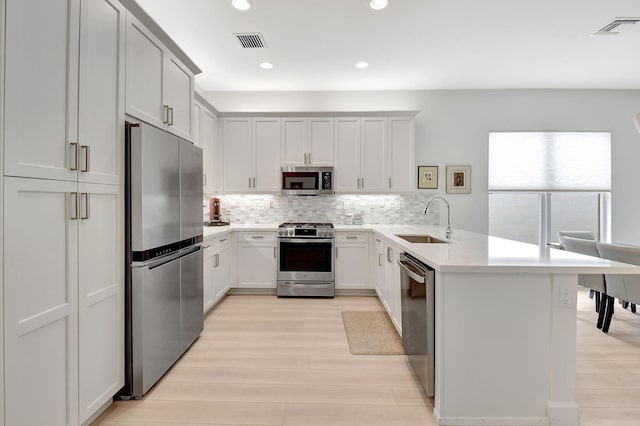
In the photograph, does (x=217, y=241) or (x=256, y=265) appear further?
(x=256, y=265)

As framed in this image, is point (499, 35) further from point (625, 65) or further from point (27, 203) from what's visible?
point (27, 203)

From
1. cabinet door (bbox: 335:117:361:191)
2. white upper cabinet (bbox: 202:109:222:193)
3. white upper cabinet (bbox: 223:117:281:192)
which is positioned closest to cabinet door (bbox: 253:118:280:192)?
white upper cabinet (bbox: 223:117:281:192)

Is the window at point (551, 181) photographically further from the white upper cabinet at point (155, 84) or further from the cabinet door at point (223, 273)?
the white upper cabinet at point (155, 84)

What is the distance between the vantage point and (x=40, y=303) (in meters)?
1.42

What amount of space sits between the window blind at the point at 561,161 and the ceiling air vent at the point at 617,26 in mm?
1743

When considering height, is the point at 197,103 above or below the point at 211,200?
above

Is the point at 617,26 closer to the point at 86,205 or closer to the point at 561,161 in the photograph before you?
the point at 561,161

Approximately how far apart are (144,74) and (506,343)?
2.74 meters

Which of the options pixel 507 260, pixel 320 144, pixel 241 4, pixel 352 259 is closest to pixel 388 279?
pixel 352 259

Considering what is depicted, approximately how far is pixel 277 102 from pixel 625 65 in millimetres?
4378

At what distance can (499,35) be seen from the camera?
3252mm

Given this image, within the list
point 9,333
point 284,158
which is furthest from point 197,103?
point 9,333

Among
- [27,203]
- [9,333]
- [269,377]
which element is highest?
[27,203]

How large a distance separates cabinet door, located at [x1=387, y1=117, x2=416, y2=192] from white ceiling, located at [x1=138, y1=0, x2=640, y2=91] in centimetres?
59
